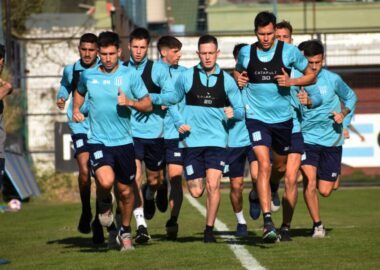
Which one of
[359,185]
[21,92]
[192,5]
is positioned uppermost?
[192,5]

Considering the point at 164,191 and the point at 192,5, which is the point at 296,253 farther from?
the point at 192,5

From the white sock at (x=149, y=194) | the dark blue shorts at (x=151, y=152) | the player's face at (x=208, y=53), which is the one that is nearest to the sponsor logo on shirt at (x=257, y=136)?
the player's face at (x=208, y=53)

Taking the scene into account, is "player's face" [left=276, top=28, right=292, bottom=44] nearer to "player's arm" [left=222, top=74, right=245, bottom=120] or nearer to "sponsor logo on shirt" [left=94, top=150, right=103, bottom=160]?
"player's arm" [left=222, top=74, right=245, bottom=120]

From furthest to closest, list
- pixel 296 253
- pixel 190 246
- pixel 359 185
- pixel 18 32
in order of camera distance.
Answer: pixel 18 32 → pixel 359 185 → pixel 190 246 → pixel 296 253

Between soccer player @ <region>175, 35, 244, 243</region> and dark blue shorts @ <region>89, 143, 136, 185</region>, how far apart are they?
106 centimetres

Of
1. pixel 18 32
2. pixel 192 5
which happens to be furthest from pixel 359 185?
pixel 18 32

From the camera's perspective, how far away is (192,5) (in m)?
31.7

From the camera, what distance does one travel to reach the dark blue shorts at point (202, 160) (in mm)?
13492

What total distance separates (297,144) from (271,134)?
555 mm

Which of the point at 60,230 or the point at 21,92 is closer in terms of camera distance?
the point at 60,230

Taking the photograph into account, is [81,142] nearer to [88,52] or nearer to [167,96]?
[88,52]

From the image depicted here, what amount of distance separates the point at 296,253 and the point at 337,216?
7085 mm

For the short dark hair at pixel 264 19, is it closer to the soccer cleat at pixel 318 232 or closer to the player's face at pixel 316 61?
the player's face at pixel 316 61

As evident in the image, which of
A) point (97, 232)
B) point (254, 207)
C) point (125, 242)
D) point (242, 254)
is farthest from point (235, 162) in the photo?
point (242, 254)
